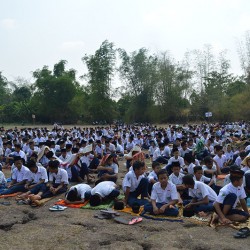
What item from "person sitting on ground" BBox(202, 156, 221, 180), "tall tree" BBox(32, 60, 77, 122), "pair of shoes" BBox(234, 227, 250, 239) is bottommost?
"pair of shoes" BBox(234, 227, 250, 239)

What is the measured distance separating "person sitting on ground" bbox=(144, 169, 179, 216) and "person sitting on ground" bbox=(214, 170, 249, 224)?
86 centimetres

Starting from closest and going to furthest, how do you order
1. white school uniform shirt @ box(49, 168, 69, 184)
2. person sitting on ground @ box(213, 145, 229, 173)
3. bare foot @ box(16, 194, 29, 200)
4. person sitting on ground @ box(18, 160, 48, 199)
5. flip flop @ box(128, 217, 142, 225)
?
1. flip flop @ box(128, 217, 142, 225)
2. bare foot @ box(16, 194, 29, 200)
3. person sitting on ground @ box(18, 160, 48, 199)
4. white school uniform shirt @ box(49, 168, 69, 184)
5. person sitting on ground @ box(213, 145, 229, 173)

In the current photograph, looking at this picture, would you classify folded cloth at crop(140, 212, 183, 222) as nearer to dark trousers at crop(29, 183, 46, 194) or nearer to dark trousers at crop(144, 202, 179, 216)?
dark trousers at crop(144, 202, 179, 216)

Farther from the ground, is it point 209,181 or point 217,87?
point 217,87

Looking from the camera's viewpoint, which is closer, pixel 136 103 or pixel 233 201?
pixel 233 201

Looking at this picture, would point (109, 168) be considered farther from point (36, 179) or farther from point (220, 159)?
point (220, 159)

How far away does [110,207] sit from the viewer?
7.61 m

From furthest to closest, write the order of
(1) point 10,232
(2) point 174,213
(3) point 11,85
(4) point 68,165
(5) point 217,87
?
(3) point 11,85, (5) point 217,87, (4) point 68,165, (2) point 174,213, (1) point 10,232

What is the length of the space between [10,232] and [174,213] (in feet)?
9.89

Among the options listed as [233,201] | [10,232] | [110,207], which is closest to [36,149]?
[110,207]

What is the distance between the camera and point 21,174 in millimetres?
9047

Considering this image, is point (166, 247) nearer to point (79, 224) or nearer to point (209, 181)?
point (79, 224)

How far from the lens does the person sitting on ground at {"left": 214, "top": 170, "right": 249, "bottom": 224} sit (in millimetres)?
6133

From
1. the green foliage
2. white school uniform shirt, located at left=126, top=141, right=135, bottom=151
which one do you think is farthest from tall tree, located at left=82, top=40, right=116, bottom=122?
white school uniform shirt, located at left=126, top=141, right=135, bottom=151
